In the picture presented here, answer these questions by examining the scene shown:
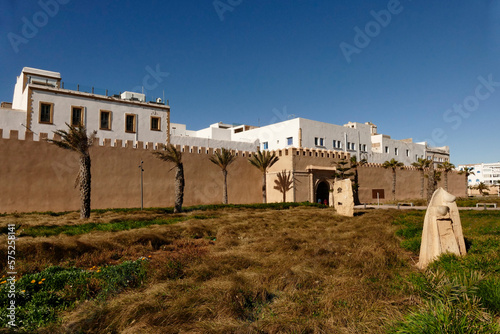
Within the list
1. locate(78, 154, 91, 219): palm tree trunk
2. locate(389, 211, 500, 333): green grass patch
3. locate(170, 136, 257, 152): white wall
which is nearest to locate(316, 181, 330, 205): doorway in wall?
locate(170, 136, 257, 152): white wall

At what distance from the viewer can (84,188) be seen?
50.0 feet

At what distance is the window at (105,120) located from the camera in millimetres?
25875

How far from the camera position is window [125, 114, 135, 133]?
2709 centimetres

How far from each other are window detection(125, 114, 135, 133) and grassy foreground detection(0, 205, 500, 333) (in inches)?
776

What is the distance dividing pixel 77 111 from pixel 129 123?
13.7 ft

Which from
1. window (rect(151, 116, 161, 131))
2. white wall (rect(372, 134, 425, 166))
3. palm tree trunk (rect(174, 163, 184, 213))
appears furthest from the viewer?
white wall (rect(372, 134, 425, 166))

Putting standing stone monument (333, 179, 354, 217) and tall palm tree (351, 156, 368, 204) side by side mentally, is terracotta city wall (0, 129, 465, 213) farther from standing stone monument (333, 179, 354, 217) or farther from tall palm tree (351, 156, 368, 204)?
standing stone monument (333, 179, 354, 217)

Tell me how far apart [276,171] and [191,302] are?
23.5m

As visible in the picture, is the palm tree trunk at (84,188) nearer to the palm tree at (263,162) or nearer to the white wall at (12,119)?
the white wall at (12,119)

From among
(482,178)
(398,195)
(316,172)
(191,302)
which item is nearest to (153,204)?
(316,172)

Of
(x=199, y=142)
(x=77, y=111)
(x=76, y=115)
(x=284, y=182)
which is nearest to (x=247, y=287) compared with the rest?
(x=284, y=182)

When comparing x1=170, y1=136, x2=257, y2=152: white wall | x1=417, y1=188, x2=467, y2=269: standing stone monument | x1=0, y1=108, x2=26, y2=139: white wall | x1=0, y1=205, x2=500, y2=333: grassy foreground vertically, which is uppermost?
x1=0, y1=108, x2=26, y2=139: white wall

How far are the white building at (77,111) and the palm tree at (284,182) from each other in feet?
37.5

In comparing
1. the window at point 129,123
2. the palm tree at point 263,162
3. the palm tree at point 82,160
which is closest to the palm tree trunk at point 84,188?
the palm tree at point 82,160
